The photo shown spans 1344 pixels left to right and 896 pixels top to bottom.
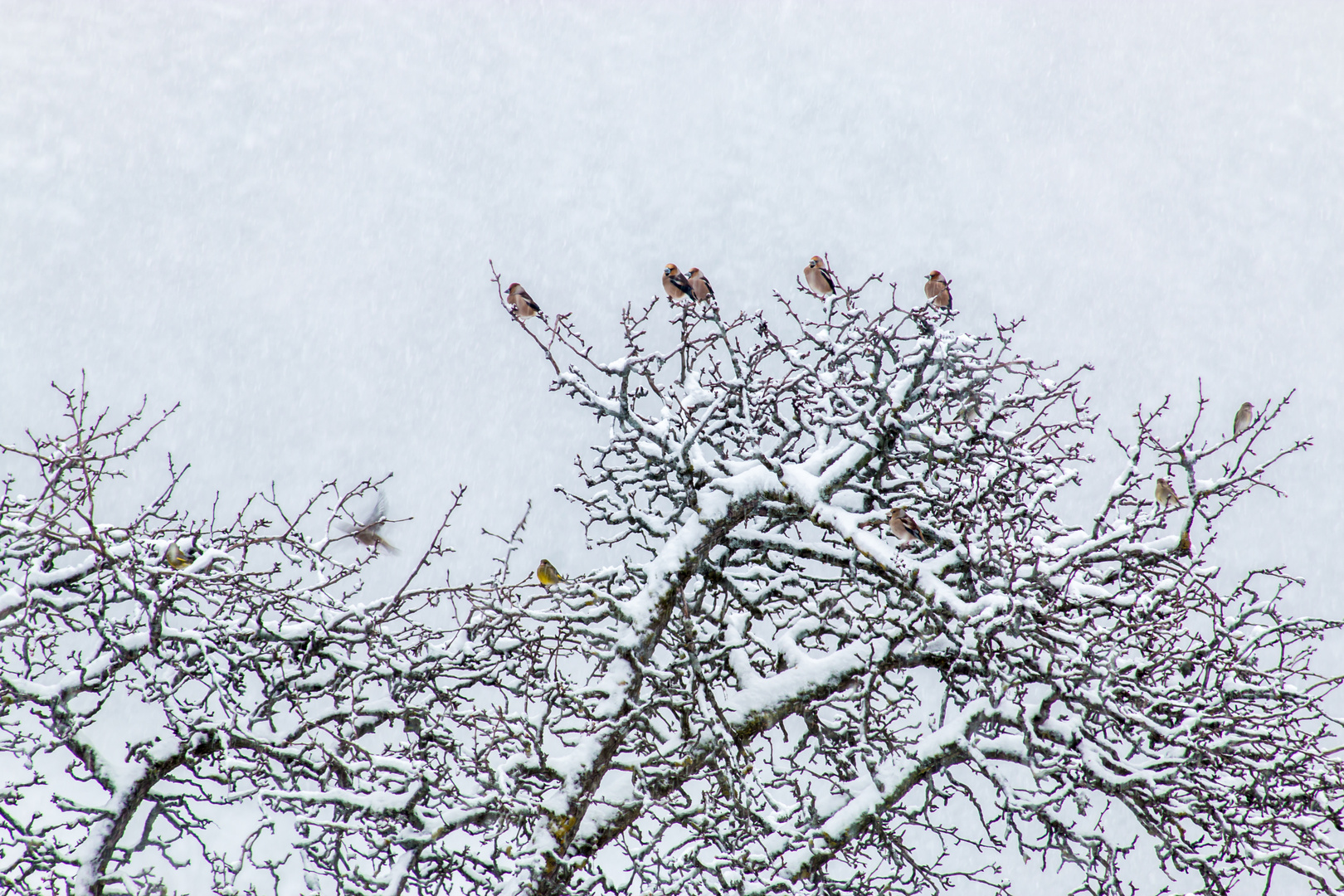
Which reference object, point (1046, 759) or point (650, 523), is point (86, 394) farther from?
point (1046, 759)

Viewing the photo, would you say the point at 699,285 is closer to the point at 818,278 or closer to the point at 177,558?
the point at 818,278

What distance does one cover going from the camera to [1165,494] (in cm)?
847

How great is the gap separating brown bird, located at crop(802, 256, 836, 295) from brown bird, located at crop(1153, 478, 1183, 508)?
3280 millimetres

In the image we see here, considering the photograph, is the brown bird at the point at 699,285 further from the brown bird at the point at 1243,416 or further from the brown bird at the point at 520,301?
the brown bird at the point at 1243,416

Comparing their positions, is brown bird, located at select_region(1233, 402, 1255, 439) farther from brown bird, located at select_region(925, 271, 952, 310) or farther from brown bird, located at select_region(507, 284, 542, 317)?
brown bird, located at select_region(507, 284, 542, 317)

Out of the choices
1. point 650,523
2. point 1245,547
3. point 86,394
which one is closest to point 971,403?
point 650,523

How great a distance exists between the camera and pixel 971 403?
834 centimetres

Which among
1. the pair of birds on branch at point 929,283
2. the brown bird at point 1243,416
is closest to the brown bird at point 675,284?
→ the pair of birds on branch at point 929,283

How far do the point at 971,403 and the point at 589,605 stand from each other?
133 inches

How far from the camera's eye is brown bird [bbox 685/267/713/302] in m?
10.0

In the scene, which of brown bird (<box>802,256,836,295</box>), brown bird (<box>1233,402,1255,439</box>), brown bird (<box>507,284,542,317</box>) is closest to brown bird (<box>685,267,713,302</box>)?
brown bird (<box>802,256,836,295</box>)

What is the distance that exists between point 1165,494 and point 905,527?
7.25ft

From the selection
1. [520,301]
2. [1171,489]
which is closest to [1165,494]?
[1171,489]

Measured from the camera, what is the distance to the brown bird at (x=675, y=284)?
1009 cm
